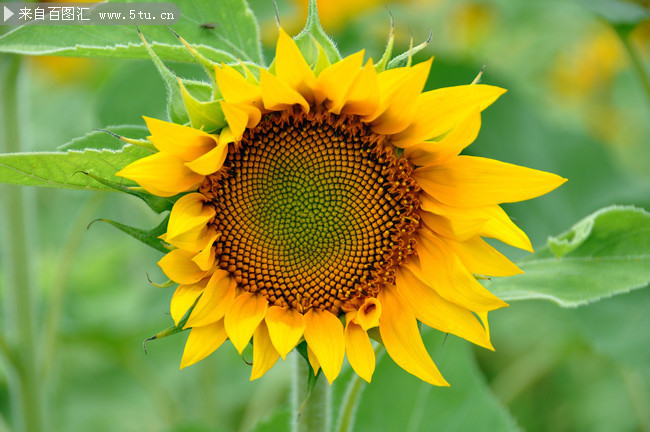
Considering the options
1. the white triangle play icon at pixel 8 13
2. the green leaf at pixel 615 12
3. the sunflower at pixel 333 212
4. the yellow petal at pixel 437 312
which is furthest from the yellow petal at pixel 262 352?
the green leaf at pixel 615 12

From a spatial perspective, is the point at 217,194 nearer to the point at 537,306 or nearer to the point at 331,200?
the point at 331,200

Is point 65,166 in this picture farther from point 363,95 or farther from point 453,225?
point 453,225

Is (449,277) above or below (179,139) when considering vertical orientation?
below

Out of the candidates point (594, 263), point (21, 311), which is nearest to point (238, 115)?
point (594, 263)

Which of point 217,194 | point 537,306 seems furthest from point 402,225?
point 537,306

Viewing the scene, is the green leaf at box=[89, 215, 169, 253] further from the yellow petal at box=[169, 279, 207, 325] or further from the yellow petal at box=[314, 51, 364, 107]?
the yellow petal at box=[314, 51, 364, 107]

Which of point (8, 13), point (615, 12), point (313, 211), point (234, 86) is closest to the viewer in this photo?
point (234, 86)
